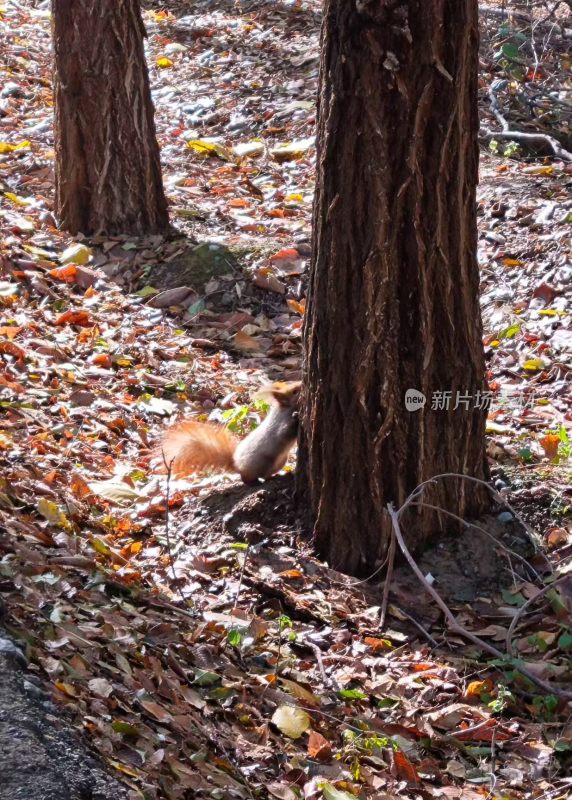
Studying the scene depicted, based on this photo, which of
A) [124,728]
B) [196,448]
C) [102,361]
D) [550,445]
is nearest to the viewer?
[124,728]

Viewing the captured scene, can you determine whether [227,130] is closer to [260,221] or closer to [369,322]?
[260,221]

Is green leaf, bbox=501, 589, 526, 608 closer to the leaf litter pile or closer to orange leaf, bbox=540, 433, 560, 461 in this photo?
the leaf litter pile

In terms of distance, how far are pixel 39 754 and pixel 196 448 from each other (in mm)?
2876

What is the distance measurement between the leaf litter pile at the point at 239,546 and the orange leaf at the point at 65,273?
1 centimetres

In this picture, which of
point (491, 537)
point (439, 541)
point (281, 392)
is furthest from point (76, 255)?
point (491, 537)

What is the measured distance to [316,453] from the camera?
14.9 ft

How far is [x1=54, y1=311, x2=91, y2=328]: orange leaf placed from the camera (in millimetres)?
6934

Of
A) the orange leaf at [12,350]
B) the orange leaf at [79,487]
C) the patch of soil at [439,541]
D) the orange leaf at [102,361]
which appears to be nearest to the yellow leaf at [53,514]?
the orange leaf at [79,487]

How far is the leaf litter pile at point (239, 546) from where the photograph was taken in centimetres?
346

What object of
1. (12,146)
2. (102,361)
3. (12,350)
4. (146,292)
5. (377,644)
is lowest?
(377,644)

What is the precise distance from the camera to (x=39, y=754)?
2459 mm

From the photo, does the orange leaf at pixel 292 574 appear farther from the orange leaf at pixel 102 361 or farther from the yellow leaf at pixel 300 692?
the orange leaf at pixel 102 361

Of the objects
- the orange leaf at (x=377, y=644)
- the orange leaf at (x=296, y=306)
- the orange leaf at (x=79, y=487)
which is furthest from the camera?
the orange leaf at (x=296, y=306)

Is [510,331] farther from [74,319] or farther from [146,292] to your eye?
[74,319]
